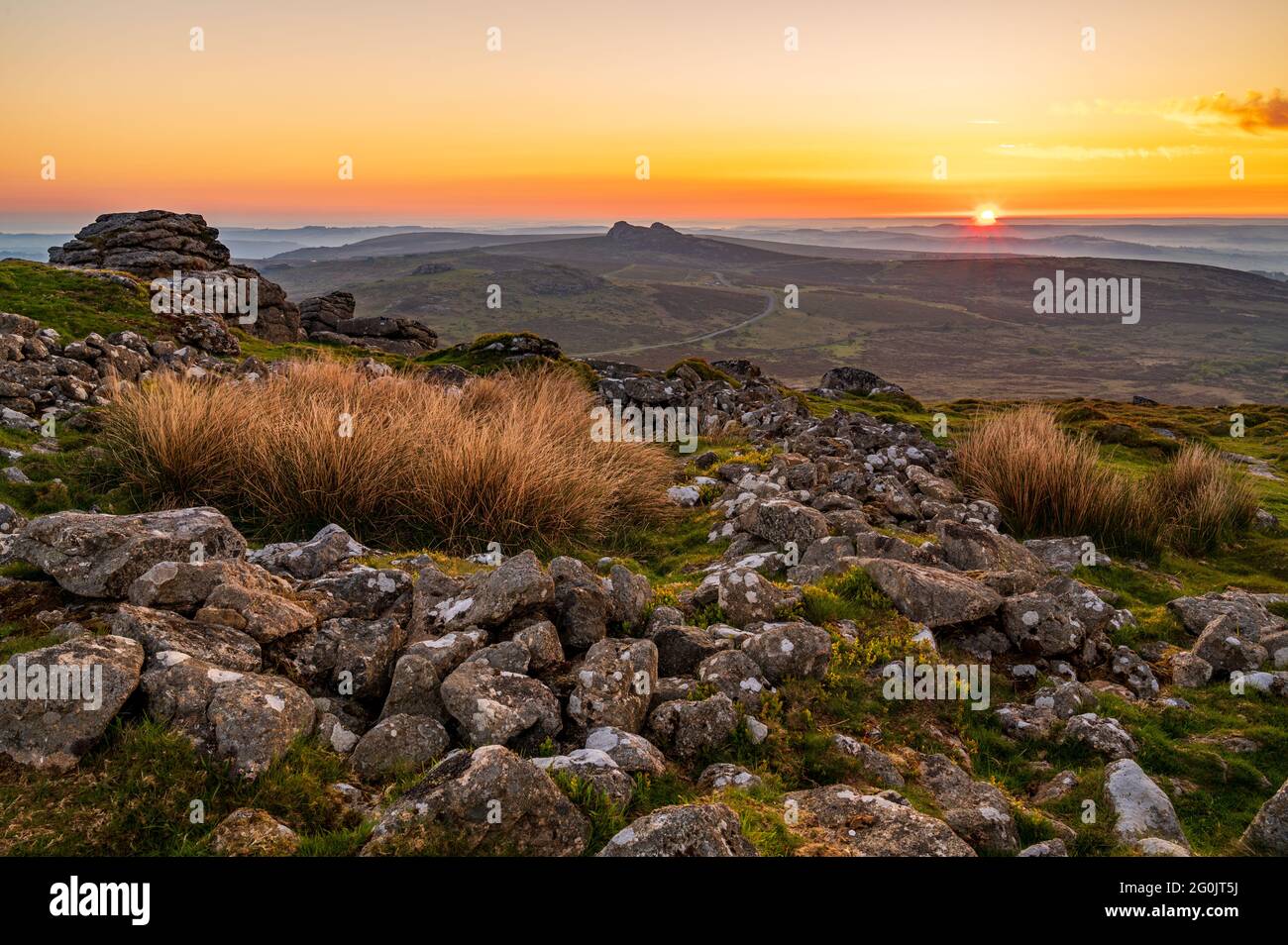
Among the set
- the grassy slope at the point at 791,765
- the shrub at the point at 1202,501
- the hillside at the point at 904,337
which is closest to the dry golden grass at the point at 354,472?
the grassy slope at the point at 791,765

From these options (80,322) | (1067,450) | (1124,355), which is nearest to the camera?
(1067,450)

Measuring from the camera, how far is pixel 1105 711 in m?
5.11

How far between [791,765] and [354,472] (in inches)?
241

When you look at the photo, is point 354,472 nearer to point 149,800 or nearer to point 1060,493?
point 149,800

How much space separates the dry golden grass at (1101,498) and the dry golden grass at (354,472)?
5.62 m

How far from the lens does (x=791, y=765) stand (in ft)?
13.6

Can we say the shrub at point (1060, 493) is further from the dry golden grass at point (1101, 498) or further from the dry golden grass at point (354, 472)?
the dry golden grass at point (354, 472)

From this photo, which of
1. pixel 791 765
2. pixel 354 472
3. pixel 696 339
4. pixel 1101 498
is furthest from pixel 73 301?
pixel 696 339

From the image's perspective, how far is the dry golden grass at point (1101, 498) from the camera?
397 inches

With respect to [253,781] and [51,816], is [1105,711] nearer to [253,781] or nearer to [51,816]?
[253,781]

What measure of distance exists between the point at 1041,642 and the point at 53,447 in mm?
11060

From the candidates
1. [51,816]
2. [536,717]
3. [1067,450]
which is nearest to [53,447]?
[51,816]

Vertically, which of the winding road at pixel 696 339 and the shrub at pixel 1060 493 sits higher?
the winding road at pixel 696 339

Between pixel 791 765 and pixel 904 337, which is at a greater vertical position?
pixel 904 337
